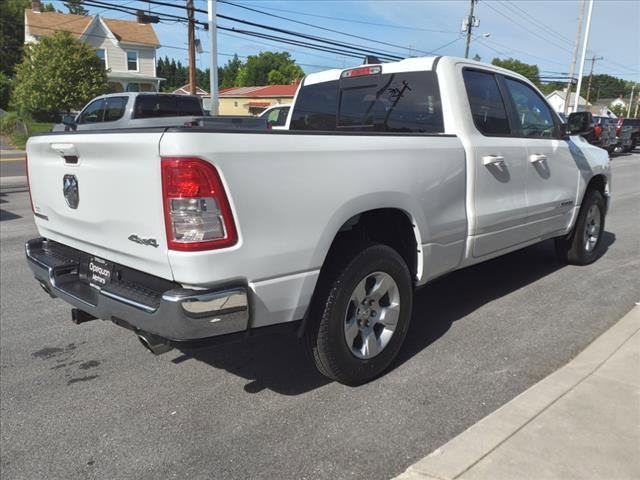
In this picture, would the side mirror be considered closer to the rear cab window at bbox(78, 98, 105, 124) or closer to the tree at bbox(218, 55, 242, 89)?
the rear cab window at bbox(78, 98, 105, 124)

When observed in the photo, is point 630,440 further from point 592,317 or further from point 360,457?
point 592,317

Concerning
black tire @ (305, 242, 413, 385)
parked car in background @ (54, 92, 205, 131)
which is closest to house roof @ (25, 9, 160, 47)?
parked car in background @ (54, 92, 205, 131)

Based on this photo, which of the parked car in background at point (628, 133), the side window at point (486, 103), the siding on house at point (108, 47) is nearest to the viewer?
the side window at point (486, 103)

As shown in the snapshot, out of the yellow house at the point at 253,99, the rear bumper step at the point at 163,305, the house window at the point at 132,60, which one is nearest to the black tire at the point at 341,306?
the rear bumper step at the point at 163,305

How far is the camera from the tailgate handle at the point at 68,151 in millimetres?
2871

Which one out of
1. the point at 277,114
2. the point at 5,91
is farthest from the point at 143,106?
the point at 5,91

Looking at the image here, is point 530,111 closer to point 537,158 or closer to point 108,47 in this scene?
point 537,158

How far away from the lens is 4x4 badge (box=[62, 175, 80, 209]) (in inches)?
116

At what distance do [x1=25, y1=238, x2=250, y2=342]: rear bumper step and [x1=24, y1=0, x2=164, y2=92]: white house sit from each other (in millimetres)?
42497

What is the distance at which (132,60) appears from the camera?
1713 inches

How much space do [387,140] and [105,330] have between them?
2697mm

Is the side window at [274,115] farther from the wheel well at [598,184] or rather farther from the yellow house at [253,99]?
the yellow house at [253,99]

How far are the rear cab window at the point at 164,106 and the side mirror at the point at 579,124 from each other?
9.50 metres

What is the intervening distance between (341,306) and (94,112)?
1280cm
